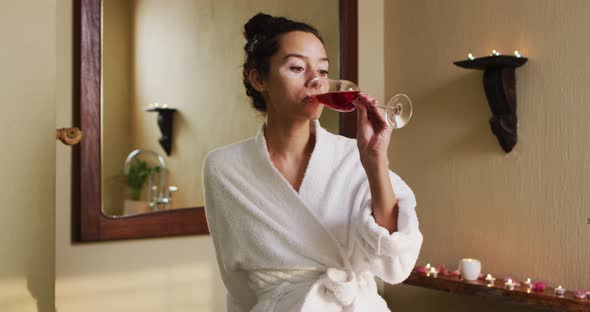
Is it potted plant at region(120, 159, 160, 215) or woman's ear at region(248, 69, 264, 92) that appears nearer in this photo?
woman's ear at region(248, 69, 264, 92)

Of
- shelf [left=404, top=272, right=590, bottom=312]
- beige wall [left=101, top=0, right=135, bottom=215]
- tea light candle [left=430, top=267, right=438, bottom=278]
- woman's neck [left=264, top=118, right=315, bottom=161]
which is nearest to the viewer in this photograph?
woman's neck [left=264, top=118, right=315, bottom=161]

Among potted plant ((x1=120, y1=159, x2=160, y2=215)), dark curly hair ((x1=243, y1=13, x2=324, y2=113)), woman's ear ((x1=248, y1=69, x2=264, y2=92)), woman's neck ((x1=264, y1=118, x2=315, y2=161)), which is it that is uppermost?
dark curly hair ((x1=243, y1=13, x2=324, y2=113))

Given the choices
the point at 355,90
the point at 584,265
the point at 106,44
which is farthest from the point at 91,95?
the point at 584,265

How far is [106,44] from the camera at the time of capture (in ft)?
6.28

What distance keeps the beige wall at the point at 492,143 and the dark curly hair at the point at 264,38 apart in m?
0.92

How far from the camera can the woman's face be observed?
4.35 feet

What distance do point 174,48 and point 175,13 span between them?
0.11m

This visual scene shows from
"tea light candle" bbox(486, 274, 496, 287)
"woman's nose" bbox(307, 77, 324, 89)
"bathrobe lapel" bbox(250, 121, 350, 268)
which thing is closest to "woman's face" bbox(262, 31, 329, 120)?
"woman's nose" bbox(307, 77, 324, 89)

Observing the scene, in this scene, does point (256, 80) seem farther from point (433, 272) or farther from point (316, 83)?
point (433, 272)

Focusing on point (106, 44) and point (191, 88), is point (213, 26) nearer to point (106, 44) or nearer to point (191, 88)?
point (191, 88)

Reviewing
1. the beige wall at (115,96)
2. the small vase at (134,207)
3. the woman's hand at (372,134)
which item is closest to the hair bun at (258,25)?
the woman's hand at (372,134)

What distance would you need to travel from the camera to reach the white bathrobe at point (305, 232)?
1.23m

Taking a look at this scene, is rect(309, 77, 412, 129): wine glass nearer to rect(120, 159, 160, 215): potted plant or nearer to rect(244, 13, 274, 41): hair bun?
rect(244, 13, 274, 41): hair bun

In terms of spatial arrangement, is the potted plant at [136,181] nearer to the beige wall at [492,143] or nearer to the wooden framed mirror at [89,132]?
the wooden framed mirror at [89,132]
